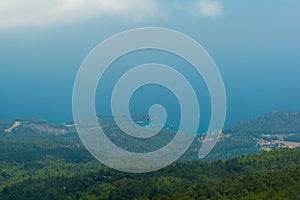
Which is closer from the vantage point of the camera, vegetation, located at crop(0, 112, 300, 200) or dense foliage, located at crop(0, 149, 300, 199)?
dense foliage, located at crop(0, 149, 300, 199)

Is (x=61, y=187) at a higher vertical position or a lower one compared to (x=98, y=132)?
lower

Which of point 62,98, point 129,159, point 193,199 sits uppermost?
point 62,98

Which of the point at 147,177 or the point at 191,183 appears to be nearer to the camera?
the point at 191,183

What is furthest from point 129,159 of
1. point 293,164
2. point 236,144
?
point 236,144

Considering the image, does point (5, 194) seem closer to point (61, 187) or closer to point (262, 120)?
point (61, 187)

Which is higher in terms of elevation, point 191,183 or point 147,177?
point 147,177

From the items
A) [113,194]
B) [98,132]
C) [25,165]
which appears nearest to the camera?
[98,132]

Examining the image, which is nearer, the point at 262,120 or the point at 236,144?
the point at 236,144

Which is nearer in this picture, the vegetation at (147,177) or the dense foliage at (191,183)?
the dense foliage at (191,183)

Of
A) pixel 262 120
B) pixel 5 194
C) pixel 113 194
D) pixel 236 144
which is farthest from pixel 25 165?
pixel 262 120

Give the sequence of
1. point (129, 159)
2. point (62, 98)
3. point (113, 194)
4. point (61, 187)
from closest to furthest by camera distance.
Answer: point (129, 159) → point (113, 194) → point (61, 187) → point (62, 98)

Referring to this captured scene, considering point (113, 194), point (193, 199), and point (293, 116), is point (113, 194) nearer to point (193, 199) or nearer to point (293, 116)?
point (193, 199)
